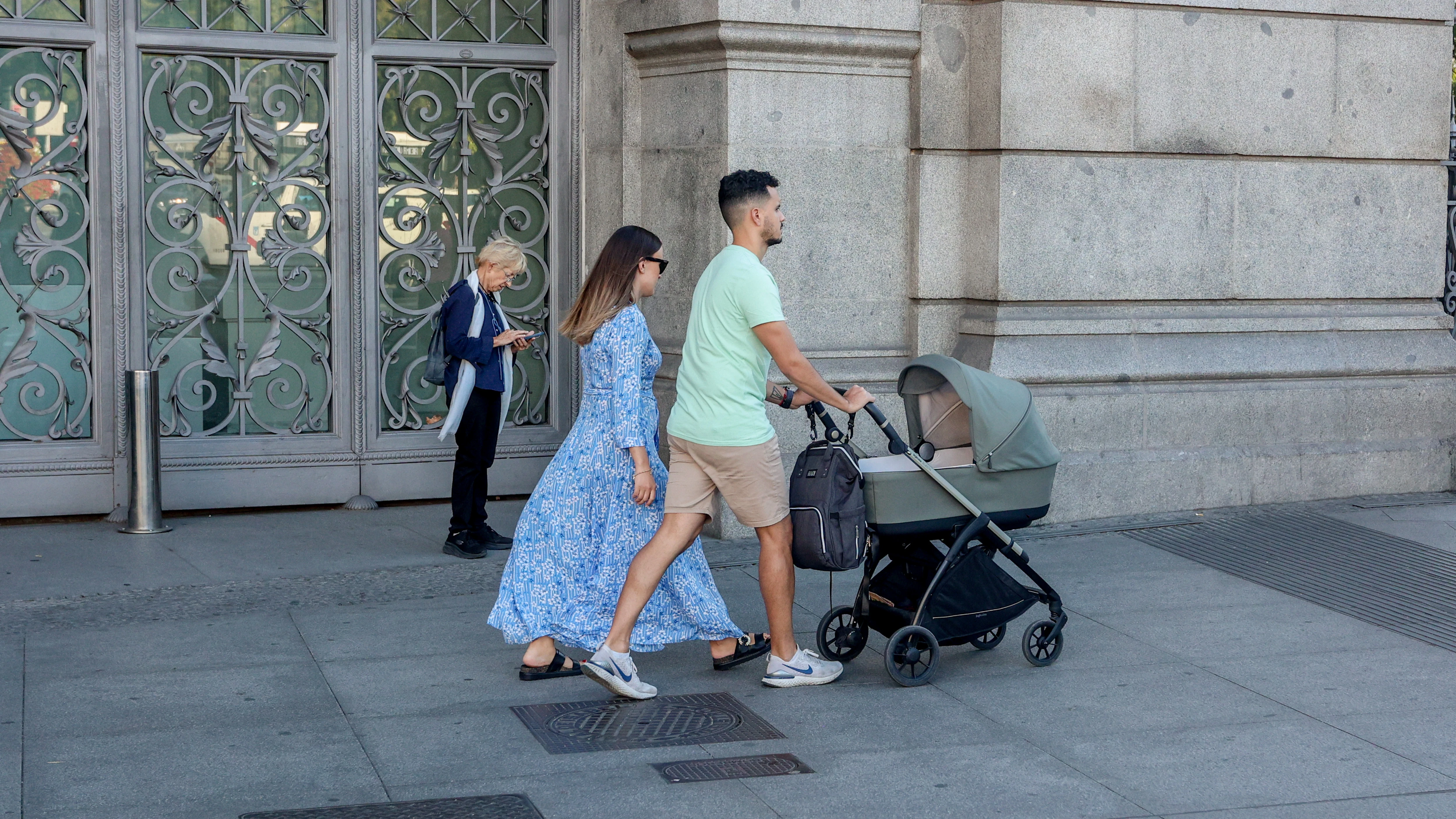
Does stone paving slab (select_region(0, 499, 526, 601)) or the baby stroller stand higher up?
the baby stroller

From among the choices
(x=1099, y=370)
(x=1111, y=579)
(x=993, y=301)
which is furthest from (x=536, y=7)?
(x=1111, y=579)

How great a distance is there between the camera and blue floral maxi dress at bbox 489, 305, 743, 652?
5.93 meters

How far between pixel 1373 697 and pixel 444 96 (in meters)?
6.12

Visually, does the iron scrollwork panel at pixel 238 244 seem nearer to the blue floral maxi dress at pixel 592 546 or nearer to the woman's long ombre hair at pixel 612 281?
the blue floral maxi dress at pixel 592 546

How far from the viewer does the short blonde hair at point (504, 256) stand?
8.00 m

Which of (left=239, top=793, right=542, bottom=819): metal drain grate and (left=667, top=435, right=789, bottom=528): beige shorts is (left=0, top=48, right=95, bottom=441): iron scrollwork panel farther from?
(left=239, top=793, right=542, bottom=819): metal drain grate

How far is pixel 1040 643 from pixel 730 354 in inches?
67.7

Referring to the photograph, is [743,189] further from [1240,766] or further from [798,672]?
[1240,766]

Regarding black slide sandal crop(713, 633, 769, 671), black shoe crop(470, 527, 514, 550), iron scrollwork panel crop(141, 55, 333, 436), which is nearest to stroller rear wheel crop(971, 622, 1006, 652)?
black slide sandal crop(713, 633, 769, 671)

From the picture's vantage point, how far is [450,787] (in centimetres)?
477

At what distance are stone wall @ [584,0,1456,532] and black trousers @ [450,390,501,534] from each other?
44.6 inches

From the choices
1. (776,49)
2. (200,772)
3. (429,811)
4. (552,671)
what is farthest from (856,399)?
(776,49)

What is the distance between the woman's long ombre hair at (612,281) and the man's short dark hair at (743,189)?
308 mm

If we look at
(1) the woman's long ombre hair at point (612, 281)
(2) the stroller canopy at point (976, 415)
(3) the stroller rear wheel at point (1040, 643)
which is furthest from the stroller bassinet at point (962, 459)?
(1) the woman's long ombre hair at point (612, 281)
